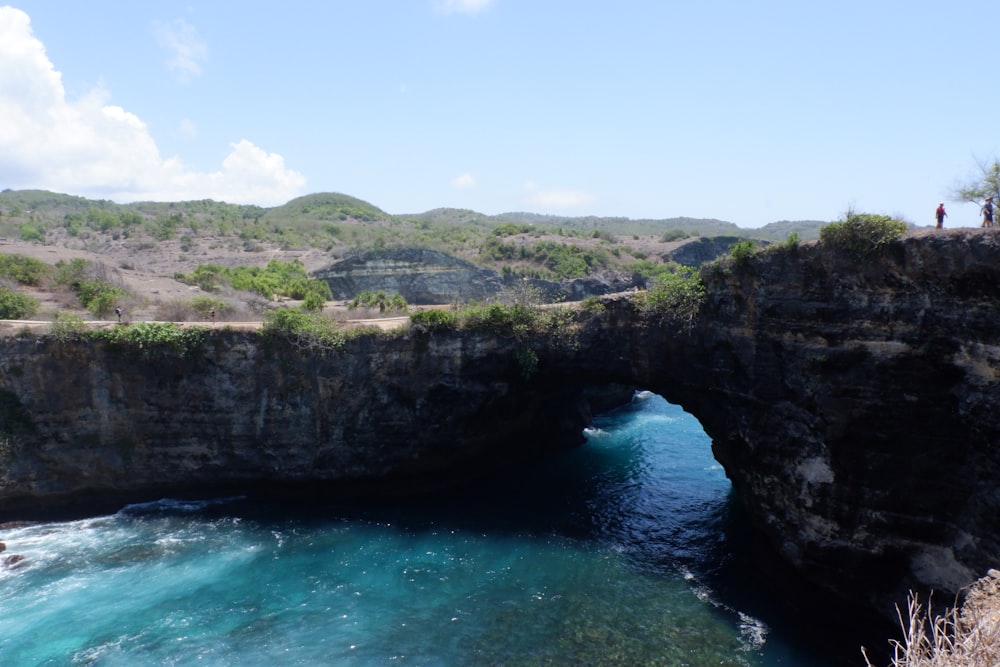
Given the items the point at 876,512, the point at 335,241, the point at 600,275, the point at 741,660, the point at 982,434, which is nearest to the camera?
the point at 982,434

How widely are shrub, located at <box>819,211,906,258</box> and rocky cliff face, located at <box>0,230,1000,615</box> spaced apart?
0.43 m

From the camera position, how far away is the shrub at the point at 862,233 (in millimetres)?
18239

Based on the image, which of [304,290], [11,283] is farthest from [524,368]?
[11,283]

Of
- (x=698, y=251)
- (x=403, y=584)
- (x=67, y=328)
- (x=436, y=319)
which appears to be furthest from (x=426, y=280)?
(x=403, y=584)

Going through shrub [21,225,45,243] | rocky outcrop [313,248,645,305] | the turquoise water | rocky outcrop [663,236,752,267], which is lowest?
the turquoise water

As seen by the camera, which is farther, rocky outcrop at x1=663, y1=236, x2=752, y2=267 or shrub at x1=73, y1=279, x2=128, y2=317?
rocky outcrop at x1=663, y1=236, x2=752, y2=267

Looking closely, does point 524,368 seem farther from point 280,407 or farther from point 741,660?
point 741,660

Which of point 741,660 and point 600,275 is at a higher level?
point 600,275

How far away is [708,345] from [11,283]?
126 ft

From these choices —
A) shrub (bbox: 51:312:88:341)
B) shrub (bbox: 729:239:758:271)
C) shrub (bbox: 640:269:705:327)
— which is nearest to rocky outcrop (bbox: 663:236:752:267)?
shrub (bbox: 640:269:705:327)

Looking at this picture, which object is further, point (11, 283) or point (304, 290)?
point (304, 290)

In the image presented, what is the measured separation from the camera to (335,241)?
84812mm

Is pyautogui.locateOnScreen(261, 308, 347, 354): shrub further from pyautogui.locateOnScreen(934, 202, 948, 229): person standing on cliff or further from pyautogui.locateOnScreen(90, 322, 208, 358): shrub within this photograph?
pyautogui.locateOnScreen(934, 202, 948, 229): person standing on cliff

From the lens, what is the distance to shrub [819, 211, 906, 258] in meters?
18.2
